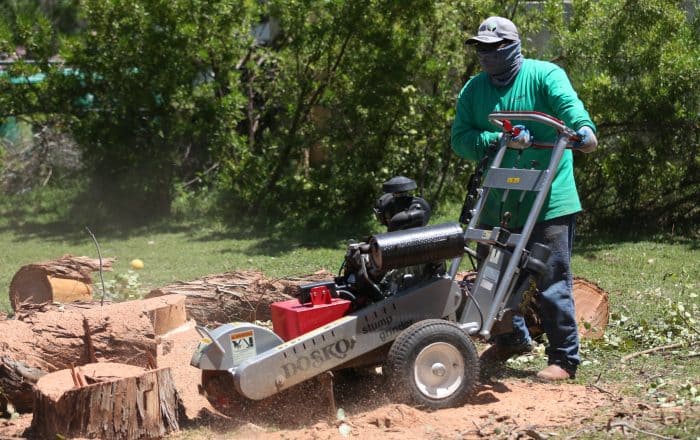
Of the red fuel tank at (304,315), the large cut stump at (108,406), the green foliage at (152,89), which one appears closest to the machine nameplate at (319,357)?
the red fuel tank at (304,315)

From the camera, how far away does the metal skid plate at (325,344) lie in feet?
14.8

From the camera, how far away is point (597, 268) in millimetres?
9156

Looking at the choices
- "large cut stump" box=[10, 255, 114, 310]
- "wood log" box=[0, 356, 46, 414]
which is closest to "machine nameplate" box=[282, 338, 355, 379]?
"wood log" box=[0, 356, 46, 414]

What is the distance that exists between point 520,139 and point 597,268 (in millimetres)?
4508

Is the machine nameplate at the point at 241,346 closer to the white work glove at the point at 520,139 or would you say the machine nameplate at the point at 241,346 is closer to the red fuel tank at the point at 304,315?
the red fuel tank at the point at 304,315

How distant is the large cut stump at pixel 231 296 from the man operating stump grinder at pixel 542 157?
2.18m

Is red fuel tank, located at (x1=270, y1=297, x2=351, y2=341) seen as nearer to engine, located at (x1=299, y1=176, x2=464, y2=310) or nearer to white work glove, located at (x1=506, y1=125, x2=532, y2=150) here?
engine, located at (x1=299, y1=176, x2=464, y2=310)

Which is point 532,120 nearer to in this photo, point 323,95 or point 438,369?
point 438,369

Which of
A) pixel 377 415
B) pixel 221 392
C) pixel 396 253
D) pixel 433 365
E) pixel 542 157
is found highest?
pixel 542 157

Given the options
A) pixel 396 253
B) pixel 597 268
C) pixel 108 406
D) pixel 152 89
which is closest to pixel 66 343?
pixel 108 406

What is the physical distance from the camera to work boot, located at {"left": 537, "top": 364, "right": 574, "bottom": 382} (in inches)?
211

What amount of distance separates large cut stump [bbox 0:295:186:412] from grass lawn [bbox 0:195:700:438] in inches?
88.0

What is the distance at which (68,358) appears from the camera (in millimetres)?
5441

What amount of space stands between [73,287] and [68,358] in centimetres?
263
